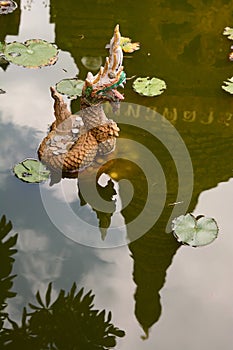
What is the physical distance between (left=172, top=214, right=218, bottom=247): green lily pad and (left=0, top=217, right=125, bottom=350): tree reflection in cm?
61

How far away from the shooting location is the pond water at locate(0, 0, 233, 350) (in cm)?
301

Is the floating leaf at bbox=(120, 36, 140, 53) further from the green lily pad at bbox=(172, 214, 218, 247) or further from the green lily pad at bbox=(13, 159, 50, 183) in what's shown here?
the green lily pad at bbox=(172, 214, 218, 247)

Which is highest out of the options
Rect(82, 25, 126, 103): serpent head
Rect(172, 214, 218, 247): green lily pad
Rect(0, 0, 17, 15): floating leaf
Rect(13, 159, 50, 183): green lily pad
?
Rect(0, 0, 17, 15): floating leaf

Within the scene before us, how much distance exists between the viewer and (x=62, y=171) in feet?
11.7

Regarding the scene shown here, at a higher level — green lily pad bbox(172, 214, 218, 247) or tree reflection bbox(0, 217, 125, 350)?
green lily pad bbox(172, 214, 218, 247)

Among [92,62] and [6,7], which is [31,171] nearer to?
[92,62]

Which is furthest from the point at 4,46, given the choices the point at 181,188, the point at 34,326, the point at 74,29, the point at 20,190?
the point at 34,326

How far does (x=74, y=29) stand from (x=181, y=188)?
1774 mm

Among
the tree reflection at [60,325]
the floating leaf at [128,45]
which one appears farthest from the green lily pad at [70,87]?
the tree reflection at [60,325]

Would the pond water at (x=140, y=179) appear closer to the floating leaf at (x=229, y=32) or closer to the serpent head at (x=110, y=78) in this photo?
the floating leaf at (x=229, y=32)

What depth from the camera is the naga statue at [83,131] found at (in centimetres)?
345

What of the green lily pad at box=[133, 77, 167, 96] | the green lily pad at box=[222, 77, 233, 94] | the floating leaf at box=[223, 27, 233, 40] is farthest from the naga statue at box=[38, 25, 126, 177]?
the floating leaf at box=[223, 27, 233, 40]

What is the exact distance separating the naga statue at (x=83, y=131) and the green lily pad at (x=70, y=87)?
44cm

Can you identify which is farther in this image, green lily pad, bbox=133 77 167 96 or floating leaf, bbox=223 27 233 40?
floating leaf, bbox=223 27 233 40
